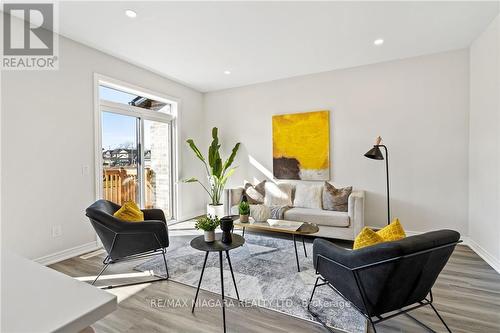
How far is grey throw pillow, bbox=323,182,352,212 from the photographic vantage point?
3766mm

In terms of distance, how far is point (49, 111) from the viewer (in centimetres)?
299

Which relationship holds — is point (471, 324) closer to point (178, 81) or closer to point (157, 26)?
point (157, 26)

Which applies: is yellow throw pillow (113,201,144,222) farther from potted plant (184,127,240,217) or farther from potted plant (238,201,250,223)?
potted plant (184,127,240,217)

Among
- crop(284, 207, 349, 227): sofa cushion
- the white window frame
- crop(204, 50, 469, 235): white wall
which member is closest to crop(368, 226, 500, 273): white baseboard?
crop(204, 50, 469, 235): white wall

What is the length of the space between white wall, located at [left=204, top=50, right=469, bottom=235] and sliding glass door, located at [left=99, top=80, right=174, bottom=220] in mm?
2517

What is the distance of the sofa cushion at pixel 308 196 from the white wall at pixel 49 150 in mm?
3144

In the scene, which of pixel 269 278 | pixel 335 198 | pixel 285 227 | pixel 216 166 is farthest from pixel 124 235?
pixel 335 198

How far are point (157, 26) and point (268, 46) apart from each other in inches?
56.2

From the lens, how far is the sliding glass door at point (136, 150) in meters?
3.80

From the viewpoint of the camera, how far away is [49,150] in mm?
2996

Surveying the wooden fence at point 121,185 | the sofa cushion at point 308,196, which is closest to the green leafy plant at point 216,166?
the wooden fence at point 121,185

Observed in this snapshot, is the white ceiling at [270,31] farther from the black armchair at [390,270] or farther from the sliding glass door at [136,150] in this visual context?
the black armchair at [390,270]

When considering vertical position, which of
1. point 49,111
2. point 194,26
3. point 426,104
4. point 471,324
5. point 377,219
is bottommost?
point 471,324

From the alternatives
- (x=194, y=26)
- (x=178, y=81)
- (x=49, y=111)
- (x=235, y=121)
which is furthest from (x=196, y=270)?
(x=178, y=81)
